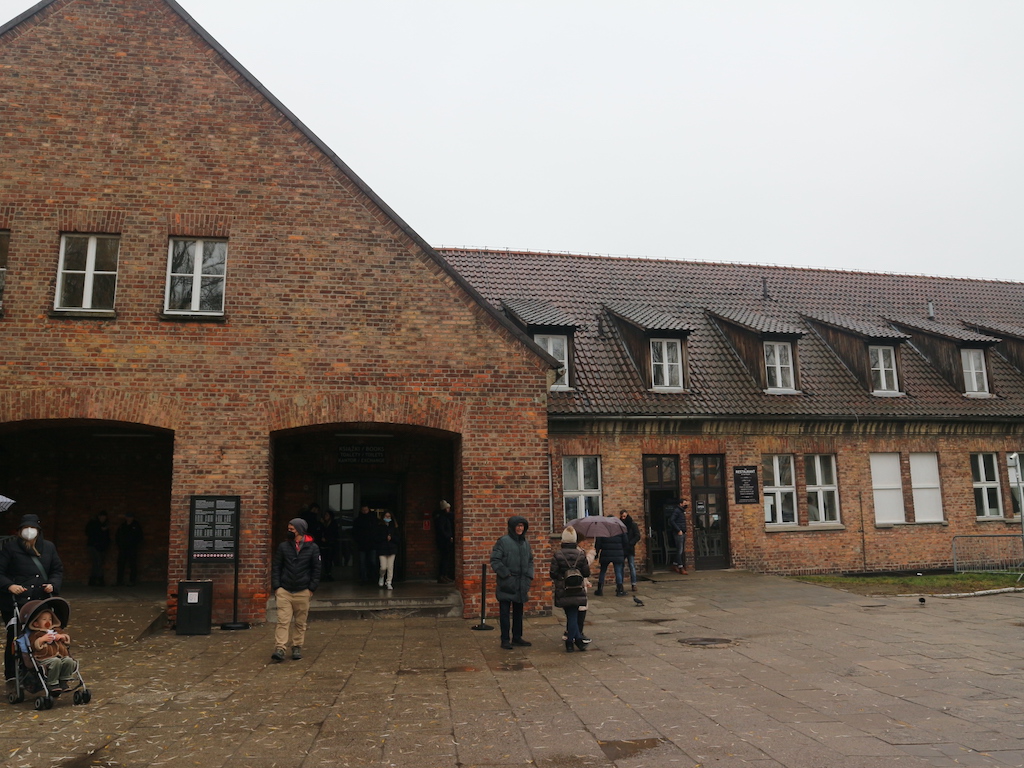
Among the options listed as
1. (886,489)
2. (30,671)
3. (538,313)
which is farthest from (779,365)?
(30,671)

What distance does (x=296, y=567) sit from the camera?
9.36 meters

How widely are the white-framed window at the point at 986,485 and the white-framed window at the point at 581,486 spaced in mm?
10887

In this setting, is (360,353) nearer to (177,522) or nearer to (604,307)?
(177,522)

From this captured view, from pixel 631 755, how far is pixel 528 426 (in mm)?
7629

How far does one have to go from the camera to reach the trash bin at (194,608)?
1099cm

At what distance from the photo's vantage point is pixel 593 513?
17594mm

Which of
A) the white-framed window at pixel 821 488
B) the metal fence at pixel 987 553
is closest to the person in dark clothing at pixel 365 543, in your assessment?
the white-framed window at pixel 821 488

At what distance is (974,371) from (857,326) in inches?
148

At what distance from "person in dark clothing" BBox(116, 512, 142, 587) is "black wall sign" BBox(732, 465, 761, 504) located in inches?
530

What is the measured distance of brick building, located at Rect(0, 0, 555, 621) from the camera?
39.0 ft

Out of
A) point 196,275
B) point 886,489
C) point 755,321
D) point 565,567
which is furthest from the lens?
point 755,321

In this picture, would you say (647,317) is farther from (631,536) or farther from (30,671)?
(30,671)

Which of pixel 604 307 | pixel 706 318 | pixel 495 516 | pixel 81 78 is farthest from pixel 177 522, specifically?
pixel 706 318

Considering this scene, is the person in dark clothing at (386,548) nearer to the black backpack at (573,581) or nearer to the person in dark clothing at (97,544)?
the black backpack at (573,581)
